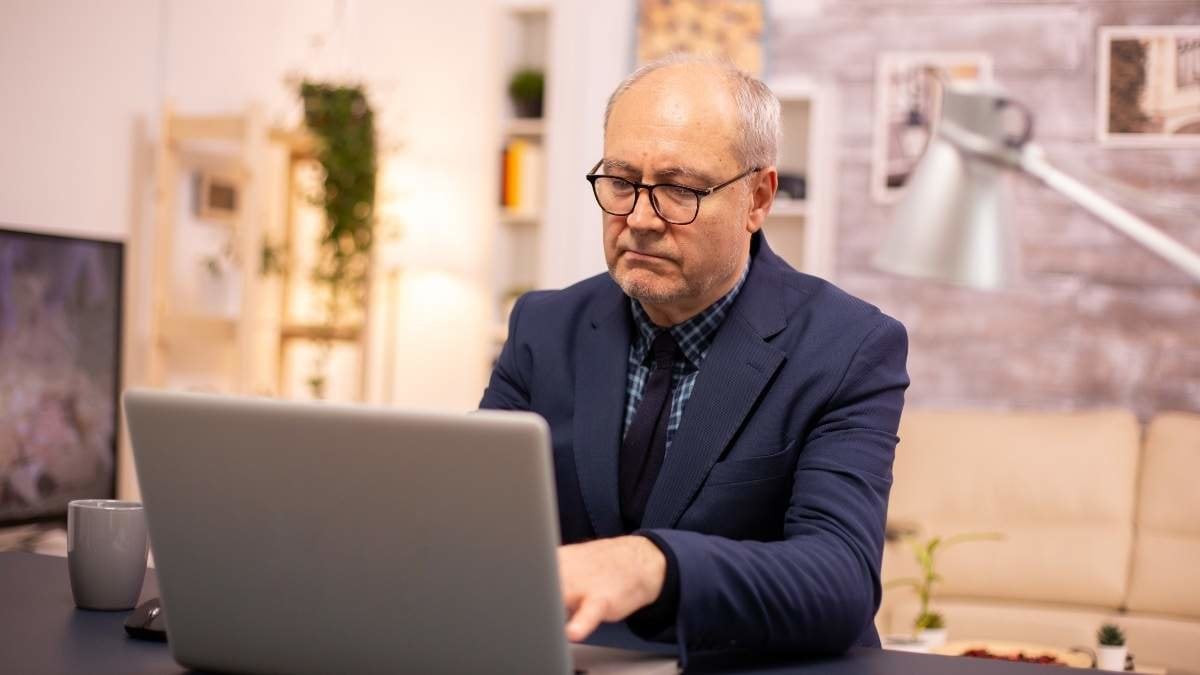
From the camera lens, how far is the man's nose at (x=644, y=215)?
1505 millimetres

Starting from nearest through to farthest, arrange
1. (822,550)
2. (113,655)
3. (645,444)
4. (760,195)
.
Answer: (113,655) → (822,550) → (645,444) → (760,195)

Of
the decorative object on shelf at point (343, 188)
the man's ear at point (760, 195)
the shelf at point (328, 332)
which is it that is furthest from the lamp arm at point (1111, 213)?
the man's ear at point (760, 195)

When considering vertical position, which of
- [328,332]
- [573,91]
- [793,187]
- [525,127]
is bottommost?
[328,332]

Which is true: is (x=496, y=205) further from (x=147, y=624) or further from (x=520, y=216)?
(x=147, y=624)

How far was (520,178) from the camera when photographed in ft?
18.4

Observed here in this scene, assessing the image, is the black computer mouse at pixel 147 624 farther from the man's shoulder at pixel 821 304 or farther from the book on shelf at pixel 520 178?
the book on shelf at pixel 520 178

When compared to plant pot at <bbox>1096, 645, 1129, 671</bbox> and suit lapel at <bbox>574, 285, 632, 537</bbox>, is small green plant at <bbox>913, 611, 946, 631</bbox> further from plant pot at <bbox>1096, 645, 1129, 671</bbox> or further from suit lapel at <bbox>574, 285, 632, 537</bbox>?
suit lapel at <bbox>574, 285, 632, 537</bbox>

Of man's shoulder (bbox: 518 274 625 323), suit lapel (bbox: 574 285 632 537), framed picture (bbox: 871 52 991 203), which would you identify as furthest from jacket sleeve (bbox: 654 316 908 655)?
framed picture (bbox: 871 52 991 203)

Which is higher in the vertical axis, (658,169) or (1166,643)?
(658,169)

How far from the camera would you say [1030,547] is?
431cm

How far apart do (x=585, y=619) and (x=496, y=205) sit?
479cm

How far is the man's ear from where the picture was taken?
5.33 ft

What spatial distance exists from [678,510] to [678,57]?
52 cm

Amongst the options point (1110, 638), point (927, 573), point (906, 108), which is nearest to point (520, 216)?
point (906, 108)
